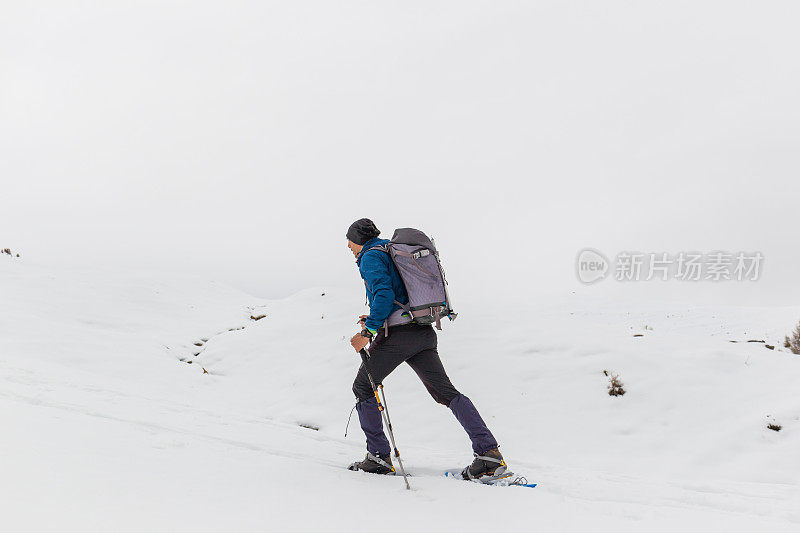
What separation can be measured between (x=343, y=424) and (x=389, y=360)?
4.00 metres

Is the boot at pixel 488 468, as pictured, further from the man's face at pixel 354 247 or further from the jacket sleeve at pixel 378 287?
the man's face at pixel 354 247

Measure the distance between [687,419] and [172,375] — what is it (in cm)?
955

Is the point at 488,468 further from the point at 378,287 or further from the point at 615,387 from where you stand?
the point at 615,387

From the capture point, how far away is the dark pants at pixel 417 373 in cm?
451

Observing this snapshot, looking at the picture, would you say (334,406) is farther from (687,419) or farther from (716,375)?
(716,375)

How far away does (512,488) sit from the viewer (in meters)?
4.11

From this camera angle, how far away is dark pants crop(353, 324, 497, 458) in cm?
451

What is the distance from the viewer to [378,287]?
4.38m

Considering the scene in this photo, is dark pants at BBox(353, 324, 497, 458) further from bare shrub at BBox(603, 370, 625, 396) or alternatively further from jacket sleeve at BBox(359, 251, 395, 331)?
bare shrub at BBox(603, 370, 625, 396)

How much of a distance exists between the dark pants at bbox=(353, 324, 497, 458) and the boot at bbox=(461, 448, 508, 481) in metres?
0.07

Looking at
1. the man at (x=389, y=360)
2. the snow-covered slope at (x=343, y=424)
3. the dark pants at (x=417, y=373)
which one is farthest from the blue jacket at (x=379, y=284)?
the snow-covered slope at (x=343, y=424)

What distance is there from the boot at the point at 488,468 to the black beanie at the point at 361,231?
2.55 m

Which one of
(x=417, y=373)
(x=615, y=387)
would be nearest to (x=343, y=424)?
(x=417, y=373)

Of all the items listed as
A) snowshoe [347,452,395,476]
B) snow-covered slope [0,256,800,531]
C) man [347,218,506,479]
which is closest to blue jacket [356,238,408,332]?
man [347,218,506,479]
